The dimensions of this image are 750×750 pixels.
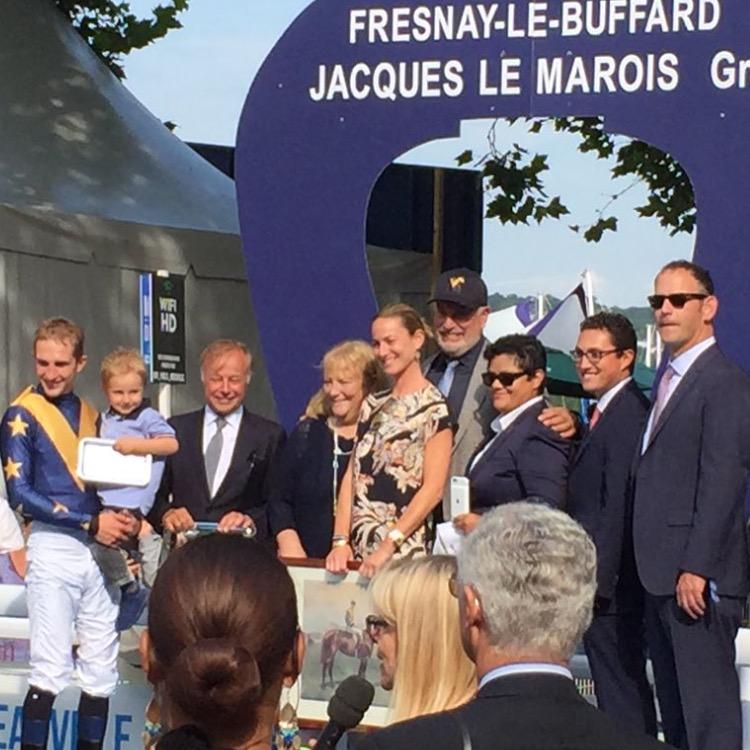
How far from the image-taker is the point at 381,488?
6480mm

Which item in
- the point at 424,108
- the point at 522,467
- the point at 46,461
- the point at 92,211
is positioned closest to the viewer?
the point at 522,467

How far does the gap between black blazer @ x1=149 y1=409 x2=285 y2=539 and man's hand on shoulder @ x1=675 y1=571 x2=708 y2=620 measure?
1855mm

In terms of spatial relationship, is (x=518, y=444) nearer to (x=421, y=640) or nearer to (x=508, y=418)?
(x=508, y=418)

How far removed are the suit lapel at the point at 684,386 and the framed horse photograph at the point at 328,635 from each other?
1.19 meters

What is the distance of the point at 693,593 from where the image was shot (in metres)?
5.72

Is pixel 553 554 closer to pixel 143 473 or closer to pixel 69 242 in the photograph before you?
pixel 143 473

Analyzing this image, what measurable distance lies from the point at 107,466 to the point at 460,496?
136 cm

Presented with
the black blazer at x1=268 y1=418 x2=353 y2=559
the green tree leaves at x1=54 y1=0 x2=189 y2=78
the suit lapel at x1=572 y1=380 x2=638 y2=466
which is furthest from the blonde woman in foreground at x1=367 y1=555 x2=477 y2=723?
the green tree leaves at x1=54 y1=0 x2=189 y2=78

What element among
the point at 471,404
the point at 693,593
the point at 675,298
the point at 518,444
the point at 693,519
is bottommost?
the point at 693,593

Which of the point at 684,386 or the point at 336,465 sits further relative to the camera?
the point at 336,465

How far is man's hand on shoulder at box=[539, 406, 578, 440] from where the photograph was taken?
251 inches

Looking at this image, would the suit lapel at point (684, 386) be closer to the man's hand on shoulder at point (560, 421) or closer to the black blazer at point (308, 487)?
the man's hand on shoulder at point (560, 421)

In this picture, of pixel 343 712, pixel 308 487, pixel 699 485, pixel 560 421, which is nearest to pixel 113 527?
pixel 308 487

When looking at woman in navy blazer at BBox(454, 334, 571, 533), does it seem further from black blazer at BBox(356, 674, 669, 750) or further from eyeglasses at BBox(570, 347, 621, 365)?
black blazer at BBox(356, 674, 669, 750)
